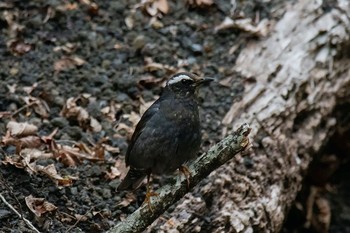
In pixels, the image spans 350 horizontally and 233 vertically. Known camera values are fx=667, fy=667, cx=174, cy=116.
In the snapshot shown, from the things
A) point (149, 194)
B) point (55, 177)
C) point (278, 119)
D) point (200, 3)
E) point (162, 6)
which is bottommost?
point (55, 177)

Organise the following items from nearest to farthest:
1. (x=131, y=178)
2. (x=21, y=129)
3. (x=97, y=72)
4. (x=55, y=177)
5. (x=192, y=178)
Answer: (x=192, y=178) < (x=55, y=177) < (x=131, y=178) < (x=21, y=129) < (x=97, y=72)

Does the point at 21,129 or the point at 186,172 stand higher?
the point at 186,172

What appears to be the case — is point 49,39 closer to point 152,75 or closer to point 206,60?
point 152,75

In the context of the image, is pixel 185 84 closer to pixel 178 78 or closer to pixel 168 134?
pixel 178 78

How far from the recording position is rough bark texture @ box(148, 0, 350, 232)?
500 centimetres

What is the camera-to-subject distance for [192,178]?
415cm

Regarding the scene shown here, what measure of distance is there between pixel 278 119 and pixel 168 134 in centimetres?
143

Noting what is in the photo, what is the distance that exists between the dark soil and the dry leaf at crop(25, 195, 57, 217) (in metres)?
0.04

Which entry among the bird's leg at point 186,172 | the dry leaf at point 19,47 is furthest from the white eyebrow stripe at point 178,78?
the dry leaf at point 19,47

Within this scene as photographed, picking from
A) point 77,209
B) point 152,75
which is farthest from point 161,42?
point 77,209

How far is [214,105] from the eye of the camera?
6.14 metres

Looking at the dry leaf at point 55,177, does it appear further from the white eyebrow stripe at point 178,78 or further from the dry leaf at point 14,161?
the white eyebrow stripe at point 178,78

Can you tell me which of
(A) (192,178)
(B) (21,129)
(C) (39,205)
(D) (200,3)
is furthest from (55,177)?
(D) (200,3)

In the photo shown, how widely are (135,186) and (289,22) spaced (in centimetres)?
263
